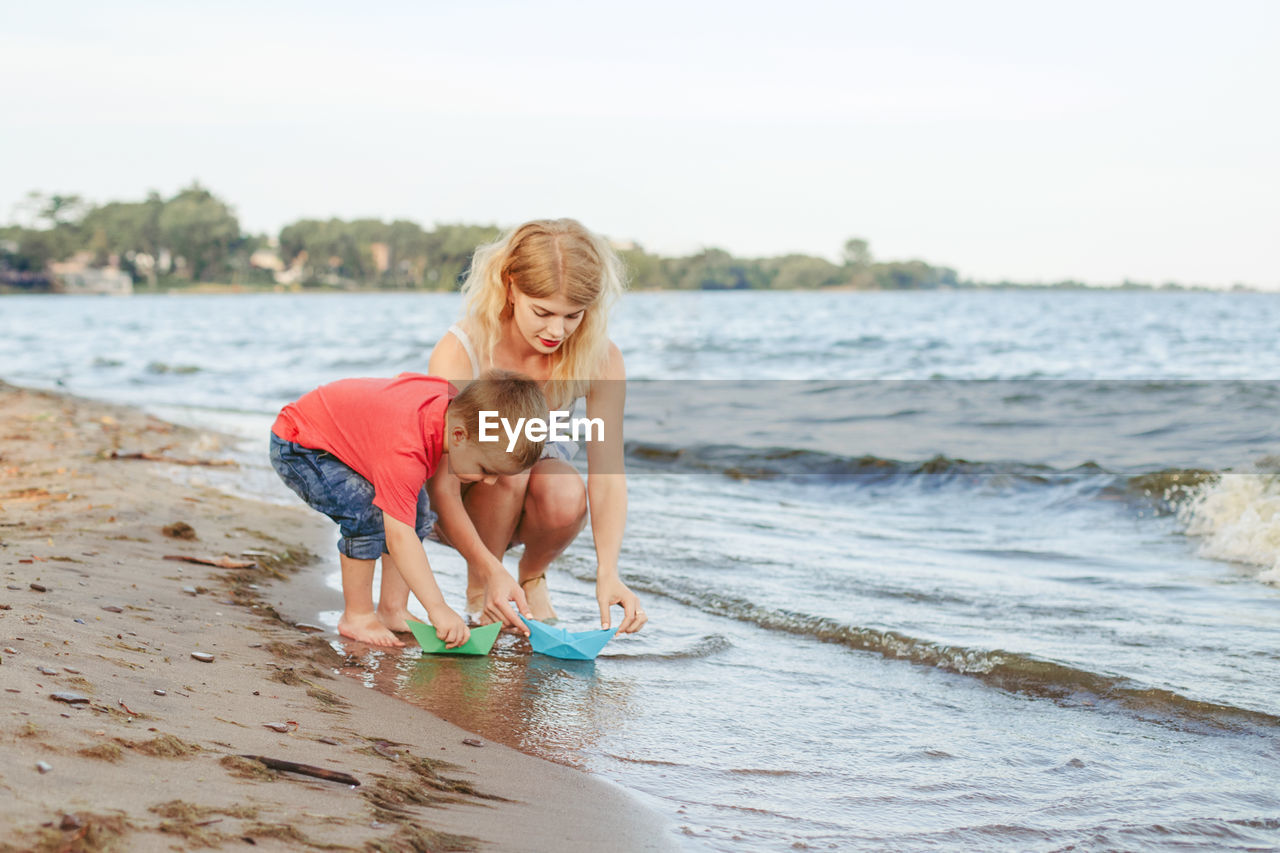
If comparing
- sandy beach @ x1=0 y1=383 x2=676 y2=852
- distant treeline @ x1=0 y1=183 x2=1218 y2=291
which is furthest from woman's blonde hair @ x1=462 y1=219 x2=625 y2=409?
distant treeline @ x1=0 y1=183 x2=1218 y2=291

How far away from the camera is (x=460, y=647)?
9.53 ft

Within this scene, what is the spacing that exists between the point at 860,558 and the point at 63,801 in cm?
367

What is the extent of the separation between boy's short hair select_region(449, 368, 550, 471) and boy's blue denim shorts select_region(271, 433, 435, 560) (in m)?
0.37

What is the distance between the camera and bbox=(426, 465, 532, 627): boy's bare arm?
9.32 feet

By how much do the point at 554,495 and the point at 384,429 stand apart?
2.13 ft

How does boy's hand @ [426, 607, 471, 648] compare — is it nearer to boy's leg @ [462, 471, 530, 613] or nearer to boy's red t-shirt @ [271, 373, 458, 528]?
boy's red t-shirt @ [271, 373, 458, 528]

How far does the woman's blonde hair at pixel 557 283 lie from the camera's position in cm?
292

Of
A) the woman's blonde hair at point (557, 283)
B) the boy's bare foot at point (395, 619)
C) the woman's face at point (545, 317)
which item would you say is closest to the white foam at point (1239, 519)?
the woman's blonde hair at point (557, 283)

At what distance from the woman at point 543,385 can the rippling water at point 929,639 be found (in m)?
0.23

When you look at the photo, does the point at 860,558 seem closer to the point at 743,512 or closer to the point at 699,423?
the point at 743,512

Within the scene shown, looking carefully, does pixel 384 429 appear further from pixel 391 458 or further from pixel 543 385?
pixel 543 385

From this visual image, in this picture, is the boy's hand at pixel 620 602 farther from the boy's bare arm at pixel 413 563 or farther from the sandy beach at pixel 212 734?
the sandy beach at pixel 212 734

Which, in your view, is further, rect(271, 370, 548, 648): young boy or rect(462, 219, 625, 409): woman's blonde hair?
rect(462, 219, 625, 409): woman's blonde hair

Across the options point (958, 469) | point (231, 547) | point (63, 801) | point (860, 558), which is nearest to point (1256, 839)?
point (63, 801)
